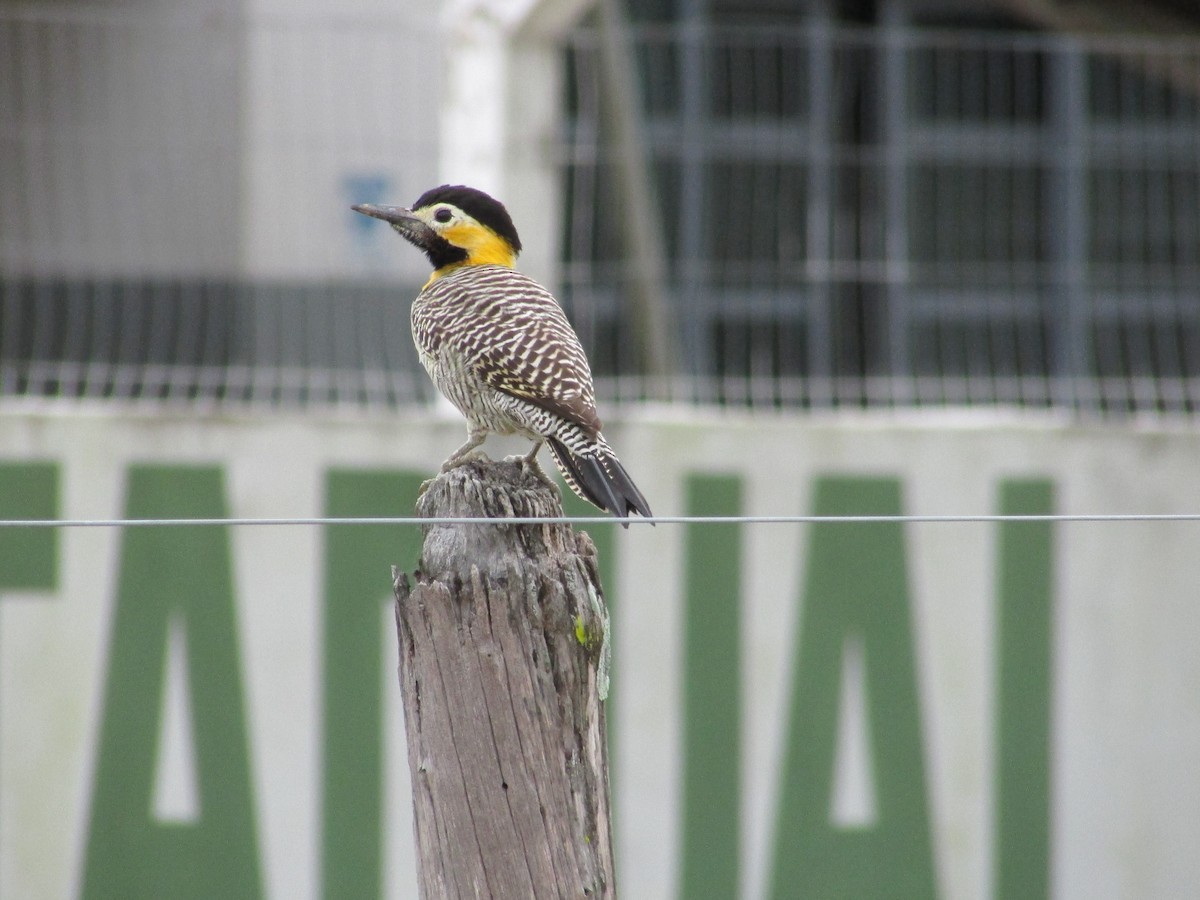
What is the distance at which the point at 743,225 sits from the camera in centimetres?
798

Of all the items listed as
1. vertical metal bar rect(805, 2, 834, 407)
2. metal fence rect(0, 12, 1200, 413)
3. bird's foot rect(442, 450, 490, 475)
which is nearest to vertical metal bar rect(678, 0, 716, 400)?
metal fence rect(0, 12, 1200, 413)

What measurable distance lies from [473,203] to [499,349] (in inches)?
26.3

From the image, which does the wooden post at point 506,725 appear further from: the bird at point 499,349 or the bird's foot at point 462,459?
the bird's foot at point 462,459

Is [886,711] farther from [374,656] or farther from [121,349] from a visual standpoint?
[121,349]

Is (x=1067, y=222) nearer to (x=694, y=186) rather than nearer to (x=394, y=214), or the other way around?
(x=694, y=186)

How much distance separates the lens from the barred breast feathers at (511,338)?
3451 mm

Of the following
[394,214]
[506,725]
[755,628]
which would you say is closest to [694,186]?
[755,628]

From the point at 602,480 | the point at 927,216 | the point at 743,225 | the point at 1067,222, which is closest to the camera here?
the point at 602,480

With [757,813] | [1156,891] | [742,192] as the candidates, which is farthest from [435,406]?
[1156,891]

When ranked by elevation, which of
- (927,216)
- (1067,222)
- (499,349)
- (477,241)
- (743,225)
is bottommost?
(499,349)

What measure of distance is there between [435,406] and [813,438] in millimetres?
1382

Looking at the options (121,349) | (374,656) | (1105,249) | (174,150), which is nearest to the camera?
(374,656)

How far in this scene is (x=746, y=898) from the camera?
5.77 meters

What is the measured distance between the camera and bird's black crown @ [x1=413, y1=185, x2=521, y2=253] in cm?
407
